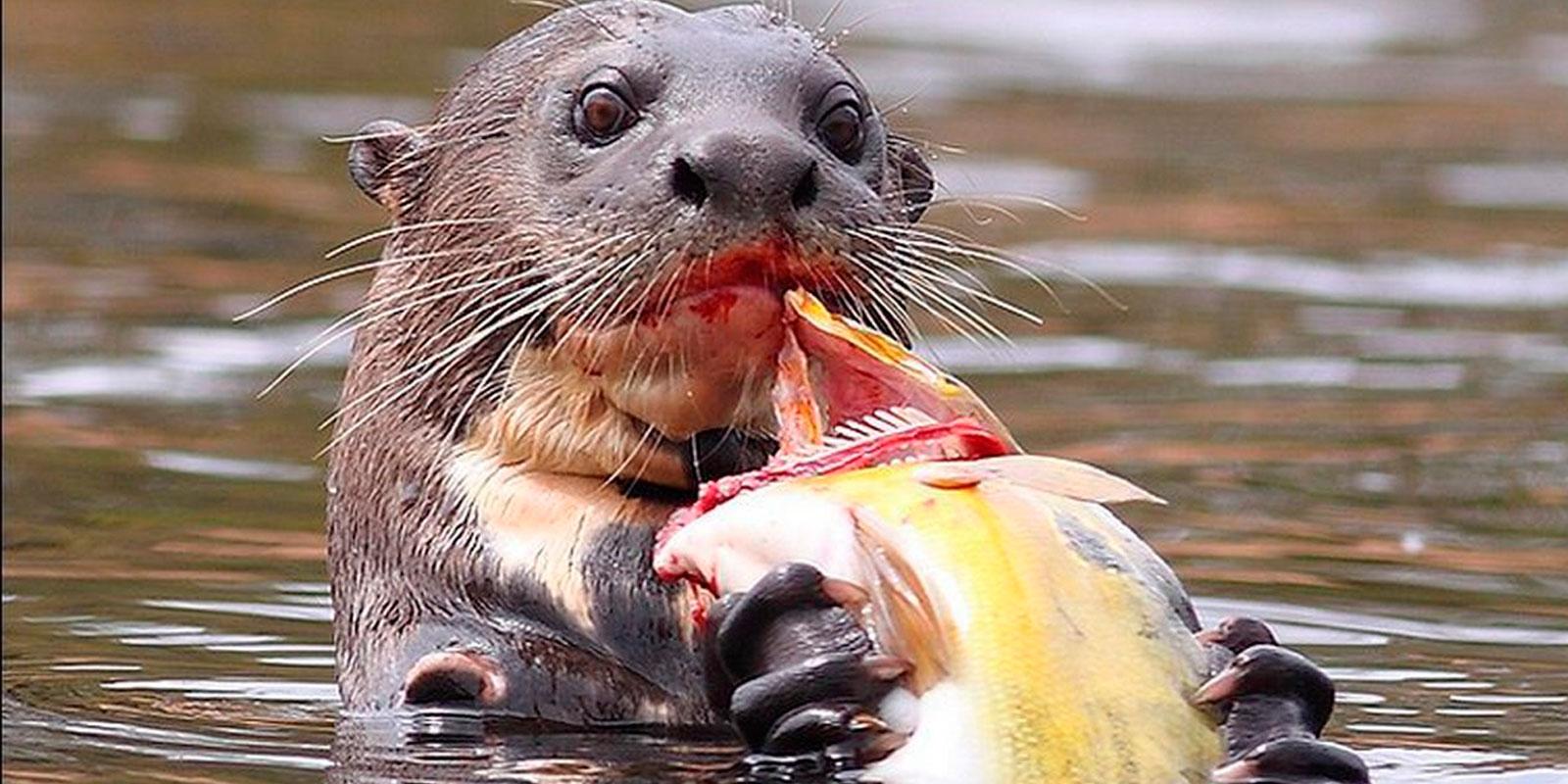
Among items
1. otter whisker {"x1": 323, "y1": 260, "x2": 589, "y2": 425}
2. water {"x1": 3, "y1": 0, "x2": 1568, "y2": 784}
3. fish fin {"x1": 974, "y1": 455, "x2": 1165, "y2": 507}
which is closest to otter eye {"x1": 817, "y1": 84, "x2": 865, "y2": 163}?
otter whisker {"x1": 323, "y1": 260, "x2": 589, "y2": 425}

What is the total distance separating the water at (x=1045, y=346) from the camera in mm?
6496

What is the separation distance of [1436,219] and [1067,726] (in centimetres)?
980

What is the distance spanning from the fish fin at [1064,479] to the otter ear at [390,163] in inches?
55.7

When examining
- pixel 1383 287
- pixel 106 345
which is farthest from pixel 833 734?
pixel 1383 287

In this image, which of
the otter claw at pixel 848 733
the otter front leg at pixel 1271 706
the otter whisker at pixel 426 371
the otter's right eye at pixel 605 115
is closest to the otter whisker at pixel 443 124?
the otter's right eye at pixel 605 115

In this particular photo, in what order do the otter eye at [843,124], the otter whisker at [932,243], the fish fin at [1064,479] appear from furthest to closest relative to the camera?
1. the otter eye at [843,124]
2. the otter whisker at [932,243]
3. the fish fin at [1064,479]

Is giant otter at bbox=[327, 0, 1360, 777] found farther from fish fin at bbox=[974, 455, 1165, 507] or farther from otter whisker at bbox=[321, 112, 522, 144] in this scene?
fish fin at bbox=[974, 455, 1165, 507]

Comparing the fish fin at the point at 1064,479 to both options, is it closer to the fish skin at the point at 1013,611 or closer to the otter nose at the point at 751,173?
the fish skin at the point at 1013,611

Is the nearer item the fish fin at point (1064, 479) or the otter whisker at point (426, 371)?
the fish fin at point (1064, 479)

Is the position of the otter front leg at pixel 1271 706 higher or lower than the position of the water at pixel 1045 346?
lower

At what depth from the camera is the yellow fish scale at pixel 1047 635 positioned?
4863mm

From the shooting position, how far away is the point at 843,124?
5789 millimetres

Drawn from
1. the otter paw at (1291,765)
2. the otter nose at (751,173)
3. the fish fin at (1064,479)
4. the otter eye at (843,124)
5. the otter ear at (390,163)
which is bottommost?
the otter paw at (1291,765)

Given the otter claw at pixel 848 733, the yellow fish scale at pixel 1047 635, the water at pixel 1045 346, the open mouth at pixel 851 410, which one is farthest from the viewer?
the water at pixel 1045 346
